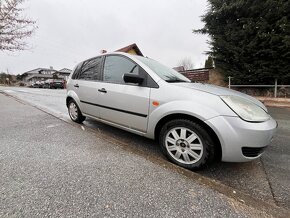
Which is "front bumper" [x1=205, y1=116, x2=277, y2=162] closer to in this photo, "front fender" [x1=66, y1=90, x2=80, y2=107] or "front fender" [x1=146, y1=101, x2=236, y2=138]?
"front fender" [x1=146, y1=101, x2=236, y2=138]

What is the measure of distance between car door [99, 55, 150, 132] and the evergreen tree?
8642 mm

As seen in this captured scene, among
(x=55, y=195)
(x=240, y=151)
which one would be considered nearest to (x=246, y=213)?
(x=240, y=151)

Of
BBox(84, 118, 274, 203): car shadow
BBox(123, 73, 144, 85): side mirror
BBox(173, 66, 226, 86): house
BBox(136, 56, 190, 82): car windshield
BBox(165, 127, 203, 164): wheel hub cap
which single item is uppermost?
BBox(173, 66, 226, 86): house

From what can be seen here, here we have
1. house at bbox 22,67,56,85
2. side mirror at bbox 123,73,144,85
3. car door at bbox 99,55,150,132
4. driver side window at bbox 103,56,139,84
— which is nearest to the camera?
side mirror at bbox 123,73,144,85

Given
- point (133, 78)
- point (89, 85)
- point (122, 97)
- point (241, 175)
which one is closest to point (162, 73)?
point (133, 78)

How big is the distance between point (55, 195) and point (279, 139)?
12.5 ft

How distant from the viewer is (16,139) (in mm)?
2973

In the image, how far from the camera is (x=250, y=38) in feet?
29.3

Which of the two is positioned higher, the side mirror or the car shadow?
the side mirror

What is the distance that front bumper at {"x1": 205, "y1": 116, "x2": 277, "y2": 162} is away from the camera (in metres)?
1.80

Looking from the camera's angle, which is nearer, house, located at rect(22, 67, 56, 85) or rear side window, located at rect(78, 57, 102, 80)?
rear side window, located at rect(78, 57, 102, 80)

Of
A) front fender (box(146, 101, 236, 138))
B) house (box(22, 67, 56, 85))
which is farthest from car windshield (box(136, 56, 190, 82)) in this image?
house (box(22, 67, 56, 85))

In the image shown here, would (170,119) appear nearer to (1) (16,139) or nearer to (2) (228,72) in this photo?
(1) (16,139)

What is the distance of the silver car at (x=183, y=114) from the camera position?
1846 millimetres
